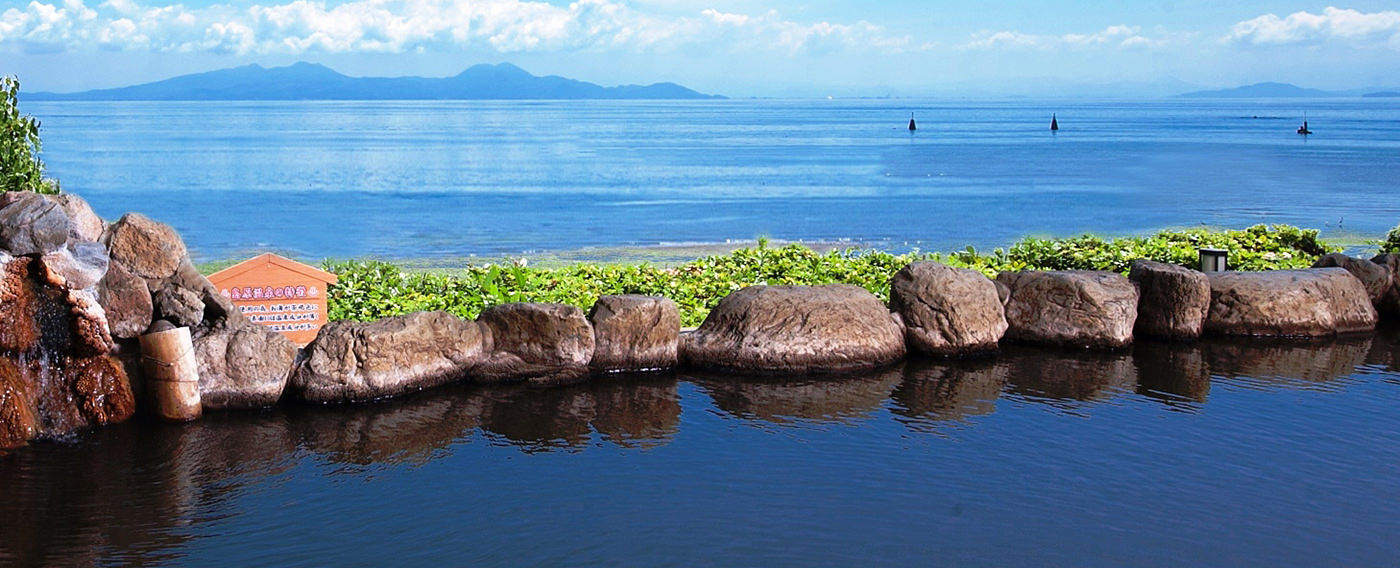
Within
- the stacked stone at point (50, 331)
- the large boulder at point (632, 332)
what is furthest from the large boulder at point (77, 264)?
the large boulder at point (632, 332)

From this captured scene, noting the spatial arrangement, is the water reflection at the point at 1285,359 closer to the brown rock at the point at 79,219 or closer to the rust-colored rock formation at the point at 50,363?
the rust-colored rock formation at the point at 50,363

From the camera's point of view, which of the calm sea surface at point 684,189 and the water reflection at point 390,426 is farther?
the calm sea surface at point 684,189

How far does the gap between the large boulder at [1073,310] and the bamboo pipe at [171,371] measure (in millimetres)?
7585

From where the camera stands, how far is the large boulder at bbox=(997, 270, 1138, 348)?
40.2 ft

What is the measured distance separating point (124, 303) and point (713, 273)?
7.25m

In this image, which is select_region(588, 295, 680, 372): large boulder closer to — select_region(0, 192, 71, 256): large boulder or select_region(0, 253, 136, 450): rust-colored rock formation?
select_region(0, 253, 136, 450): rust-colored rock formation

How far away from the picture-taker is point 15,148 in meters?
12.2

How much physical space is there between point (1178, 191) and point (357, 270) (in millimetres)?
32547

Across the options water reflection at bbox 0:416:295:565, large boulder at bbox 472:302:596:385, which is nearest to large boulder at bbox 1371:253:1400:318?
large boulder at bbox 472:302:596:385

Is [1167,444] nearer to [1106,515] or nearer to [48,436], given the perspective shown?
[1106,515]

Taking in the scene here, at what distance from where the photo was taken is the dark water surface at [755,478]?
23.5 feet

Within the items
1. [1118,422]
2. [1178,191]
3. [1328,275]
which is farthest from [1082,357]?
[1178,191]

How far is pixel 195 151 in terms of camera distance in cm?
6222

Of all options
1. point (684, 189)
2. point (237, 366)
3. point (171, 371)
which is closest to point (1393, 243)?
point (237, 366)
